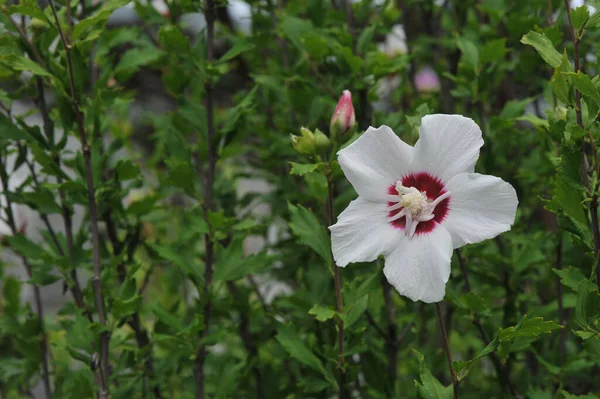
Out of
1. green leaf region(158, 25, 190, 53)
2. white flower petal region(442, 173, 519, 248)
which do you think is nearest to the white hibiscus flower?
white flower petal region(442, 173, 519, 248)

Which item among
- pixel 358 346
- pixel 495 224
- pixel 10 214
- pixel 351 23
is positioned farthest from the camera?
pixel 351 23

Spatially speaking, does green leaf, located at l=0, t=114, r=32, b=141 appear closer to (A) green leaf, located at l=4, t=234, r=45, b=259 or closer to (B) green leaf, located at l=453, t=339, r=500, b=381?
(A) green leaf, located at l=4, t=234, r=45, b=259

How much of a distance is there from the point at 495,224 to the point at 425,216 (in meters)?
0.06

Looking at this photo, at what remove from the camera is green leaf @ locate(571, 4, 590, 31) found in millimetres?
639

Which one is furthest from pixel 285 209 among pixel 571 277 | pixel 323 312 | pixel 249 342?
pixel 571 277

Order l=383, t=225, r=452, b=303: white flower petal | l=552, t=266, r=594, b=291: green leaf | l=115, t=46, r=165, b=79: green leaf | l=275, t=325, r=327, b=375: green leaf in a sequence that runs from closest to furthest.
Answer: l=383, t=225, r=452, b=303: white flower petal → l=552, t=266, r=594, b=291: green leaf → l=275, t=325, r=327, b=375: green leaf → l=115, t=46, r=165, b=79: green leaf

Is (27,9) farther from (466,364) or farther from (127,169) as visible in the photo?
(466,364)

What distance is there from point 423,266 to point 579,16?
0.30 meters

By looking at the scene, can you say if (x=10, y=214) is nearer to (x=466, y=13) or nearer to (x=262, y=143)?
(x=262, y=143)

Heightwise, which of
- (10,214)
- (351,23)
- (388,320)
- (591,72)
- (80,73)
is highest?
(80,73)

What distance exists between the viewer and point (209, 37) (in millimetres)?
850

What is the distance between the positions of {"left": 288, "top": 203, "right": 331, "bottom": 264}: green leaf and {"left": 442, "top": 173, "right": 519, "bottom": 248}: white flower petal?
0.21 meters

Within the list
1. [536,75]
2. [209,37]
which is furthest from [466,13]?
[209,37]

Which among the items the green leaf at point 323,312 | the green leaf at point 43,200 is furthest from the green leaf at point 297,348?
the green leaf at point 43,200
